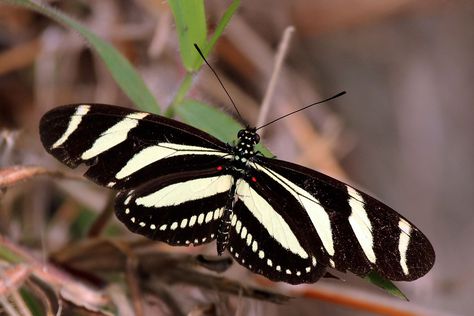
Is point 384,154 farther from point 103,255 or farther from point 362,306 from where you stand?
point 103,255

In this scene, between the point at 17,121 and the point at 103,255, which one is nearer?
the point at 103,255

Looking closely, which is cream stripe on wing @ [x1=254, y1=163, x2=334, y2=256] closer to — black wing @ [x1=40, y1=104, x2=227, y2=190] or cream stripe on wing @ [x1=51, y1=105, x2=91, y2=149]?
black wing @ [x1=40, y1=104, x2=227, y2=190]

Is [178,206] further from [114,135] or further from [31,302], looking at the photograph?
[31,302]

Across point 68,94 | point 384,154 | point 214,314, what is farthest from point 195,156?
point 384,154

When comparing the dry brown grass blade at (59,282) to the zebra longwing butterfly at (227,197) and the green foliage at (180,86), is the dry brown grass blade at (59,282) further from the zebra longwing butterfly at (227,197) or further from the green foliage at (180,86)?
the zebra longwing butterfly at (227,197)

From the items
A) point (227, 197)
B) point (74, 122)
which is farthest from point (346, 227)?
point (74, 122)

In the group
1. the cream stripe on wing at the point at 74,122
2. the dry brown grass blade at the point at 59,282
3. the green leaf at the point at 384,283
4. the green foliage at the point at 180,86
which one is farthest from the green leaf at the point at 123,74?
the green leaf at the point at 384,283
